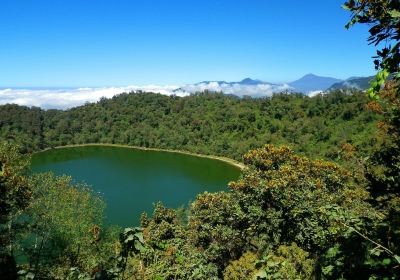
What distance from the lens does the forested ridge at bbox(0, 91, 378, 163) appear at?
80.9 m

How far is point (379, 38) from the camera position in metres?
3.34

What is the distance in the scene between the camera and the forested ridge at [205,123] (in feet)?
266

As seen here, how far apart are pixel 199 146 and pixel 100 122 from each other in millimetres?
46242

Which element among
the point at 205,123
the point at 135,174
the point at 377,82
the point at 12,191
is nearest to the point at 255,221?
the point at 12,191

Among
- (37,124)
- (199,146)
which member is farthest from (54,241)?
(37,124)

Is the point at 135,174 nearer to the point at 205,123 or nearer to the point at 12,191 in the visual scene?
the point at 205,123

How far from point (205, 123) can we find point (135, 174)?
3791 centimetres

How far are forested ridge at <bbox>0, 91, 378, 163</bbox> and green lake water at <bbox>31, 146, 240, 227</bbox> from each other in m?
6.50

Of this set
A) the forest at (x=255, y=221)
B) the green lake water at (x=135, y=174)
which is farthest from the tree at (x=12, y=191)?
the green lake water at (x=135, y=174)

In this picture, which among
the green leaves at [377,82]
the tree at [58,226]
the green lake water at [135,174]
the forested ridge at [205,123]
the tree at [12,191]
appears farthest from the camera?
the forested ridge at [205,123]

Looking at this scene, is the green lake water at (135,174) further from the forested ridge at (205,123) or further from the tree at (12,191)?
the tree at (12,191)

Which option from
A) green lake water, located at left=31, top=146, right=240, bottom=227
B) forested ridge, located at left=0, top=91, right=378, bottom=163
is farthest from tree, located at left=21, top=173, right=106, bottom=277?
forested ridge, located at left=0, top=91, right=378, bottom=163

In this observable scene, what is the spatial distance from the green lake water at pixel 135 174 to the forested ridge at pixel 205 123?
6.50 m

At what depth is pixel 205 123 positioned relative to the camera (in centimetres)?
11088
